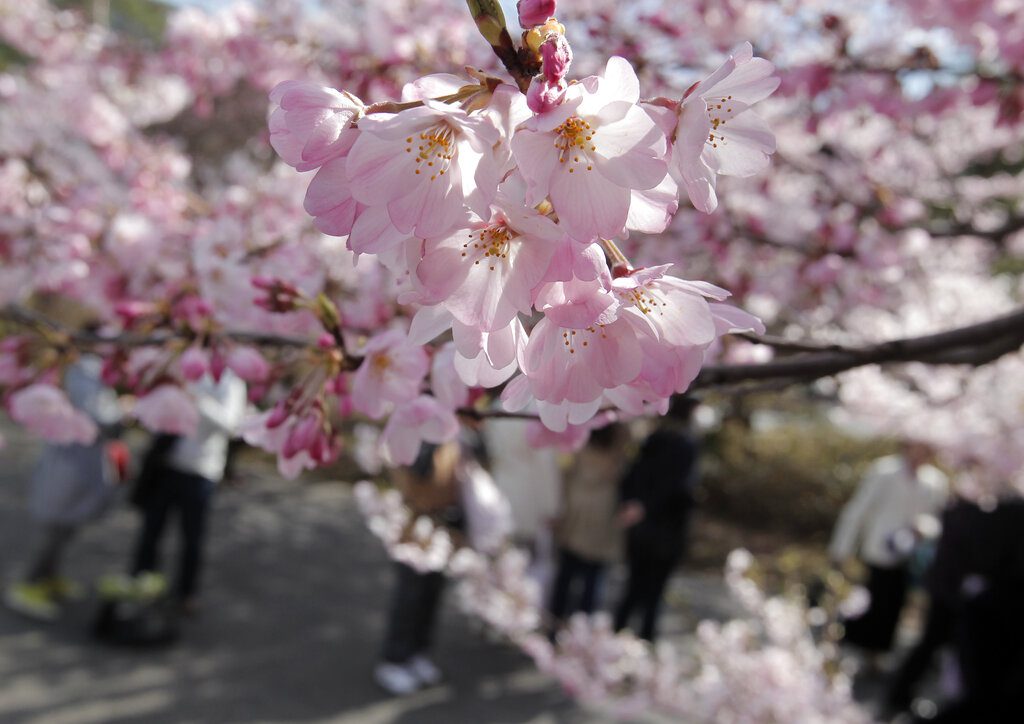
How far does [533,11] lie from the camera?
0.66 m

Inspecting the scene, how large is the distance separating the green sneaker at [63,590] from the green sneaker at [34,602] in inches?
1.1

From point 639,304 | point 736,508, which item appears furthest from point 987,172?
point 639,304

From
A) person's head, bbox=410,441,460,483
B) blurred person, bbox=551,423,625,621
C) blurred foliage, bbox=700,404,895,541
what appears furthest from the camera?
blurred foliage, bbox=700,404,895,541

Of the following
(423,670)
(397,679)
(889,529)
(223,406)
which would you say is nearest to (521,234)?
(223,406)

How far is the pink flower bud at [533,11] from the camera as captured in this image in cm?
66

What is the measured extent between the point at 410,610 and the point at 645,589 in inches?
56.2

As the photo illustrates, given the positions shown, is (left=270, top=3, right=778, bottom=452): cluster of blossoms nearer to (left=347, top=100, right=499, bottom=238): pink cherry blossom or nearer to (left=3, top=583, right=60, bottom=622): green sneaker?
(left=347, top=100, right=499, bottom=238): pink cherry blossom

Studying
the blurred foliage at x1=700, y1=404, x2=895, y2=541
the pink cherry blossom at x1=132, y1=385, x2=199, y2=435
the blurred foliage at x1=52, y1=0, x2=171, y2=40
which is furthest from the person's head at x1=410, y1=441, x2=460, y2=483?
the blurred foliage at x1=52, y1=0, x2=171, y2=40

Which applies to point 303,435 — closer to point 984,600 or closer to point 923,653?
point 984,600

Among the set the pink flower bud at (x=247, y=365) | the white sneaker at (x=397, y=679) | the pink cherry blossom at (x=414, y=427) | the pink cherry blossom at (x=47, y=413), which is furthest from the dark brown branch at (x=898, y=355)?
the white sneaker at (x=397, y=679)

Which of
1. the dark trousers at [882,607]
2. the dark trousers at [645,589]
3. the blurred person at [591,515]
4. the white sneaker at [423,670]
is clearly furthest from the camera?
the dark trousers at [882,607]

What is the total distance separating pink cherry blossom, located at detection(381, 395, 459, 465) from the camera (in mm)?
1106

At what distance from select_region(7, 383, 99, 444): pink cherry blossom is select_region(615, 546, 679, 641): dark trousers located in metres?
3.54

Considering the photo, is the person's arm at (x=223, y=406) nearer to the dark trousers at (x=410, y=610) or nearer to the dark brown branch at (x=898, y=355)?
the dark trousers at (x=410, y=610)
